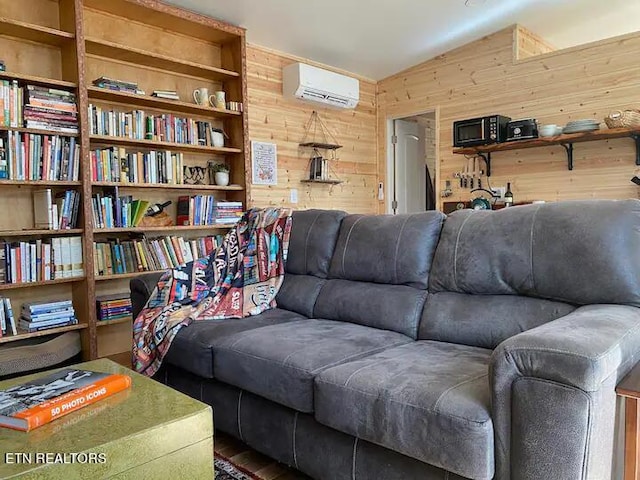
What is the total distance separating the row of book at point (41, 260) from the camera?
2980mm

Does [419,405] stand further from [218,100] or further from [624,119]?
[624,119]

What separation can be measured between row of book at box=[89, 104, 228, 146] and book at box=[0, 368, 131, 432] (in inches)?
87.6

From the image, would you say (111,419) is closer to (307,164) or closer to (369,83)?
(307,164)

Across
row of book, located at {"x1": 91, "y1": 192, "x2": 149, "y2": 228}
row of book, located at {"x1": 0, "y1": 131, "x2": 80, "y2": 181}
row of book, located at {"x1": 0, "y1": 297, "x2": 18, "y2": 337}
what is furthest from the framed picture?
row of book, located at {"x1": 0, "y1": 297, "x2": 18, "y2": 337}

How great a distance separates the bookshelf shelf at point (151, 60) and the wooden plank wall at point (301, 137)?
43 cm

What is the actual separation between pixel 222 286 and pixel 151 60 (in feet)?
6.47

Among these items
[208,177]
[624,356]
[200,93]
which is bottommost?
[624,356]

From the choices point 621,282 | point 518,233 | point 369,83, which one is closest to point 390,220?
point 518,233

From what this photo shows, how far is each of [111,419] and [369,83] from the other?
4.97 metres

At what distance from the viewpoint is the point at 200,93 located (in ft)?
12.8

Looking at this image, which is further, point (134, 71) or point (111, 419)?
point (134, 71)

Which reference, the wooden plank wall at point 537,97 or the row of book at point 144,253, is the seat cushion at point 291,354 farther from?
the wooden plank wall at point 537,97

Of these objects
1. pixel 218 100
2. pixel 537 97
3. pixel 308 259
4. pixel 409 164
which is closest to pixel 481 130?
pixel 537 97

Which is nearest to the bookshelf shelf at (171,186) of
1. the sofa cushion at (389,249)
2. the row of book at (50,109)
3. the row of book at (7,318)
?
the row of book at (50,109)
